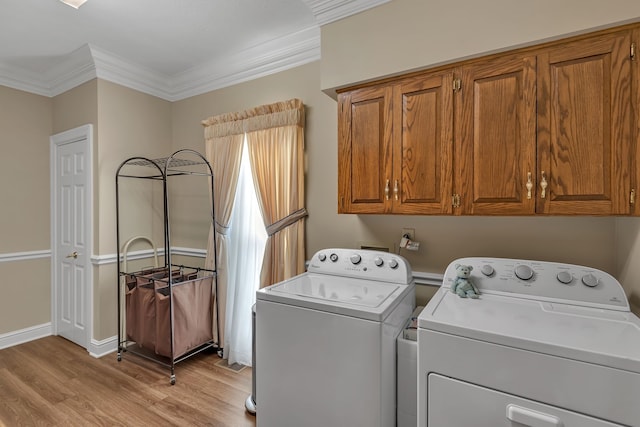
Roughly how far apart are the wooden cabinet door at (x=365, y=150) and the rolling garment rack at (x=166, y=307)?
1406 millimetres

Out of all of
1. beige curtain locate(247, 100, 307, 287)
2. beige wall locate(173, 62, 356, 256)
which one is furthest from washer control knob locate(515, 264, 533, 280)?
beige curtain locate(247, 100, 307, 287)

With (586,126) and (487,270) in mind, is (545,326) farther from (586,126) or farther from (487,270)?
(586,126)

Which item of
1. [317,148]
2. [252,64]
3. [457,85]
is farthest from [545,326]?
[252,64]

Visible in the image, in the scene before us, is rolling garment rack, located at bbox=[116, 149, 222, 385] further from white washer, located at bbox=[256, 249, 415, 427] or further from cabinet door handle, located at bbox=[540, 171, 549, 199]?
cabinet door handle, located at bbox=[540, 171, 549, 199]

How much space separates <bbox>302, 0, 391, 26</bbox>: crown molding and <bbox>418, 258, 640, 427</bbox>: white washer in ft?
5.19

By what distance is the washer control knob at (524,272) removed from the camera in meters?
1.48

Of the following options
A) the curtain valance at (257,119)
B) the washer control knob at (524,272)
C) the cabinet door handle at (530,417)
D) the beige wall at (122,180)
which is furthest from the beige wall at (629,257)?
the beige wall at (122,180)

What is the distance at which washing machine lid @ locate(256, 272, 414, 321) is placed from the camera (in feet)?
4.57

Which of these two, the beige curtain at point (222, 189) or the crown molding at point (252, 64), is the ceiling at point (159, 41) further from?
A: the beige curtain at point (222, 189)

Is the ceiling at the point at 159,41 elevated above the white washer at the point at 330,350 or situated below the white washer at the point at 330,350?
above

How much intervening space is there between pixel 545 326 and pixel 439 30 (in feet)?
4.52

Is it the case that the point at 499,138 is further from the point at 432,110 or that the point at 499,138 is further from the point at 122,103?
the point at 122,103

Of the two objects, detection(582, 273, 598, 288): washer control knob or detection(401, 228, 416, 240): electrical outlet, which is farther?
detection(401, 228, 416, 240): electrical outlet

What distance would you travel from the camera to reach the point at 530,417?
1011 mm
